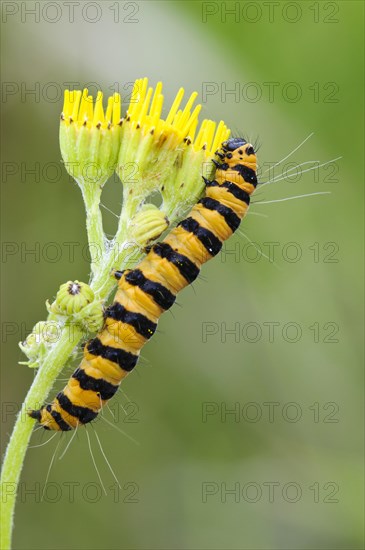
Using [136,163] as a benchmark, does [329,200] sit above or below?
above

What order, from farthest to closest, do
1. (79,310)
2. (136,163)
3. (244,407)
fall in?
(244,407)
(136,163)
(79,310)

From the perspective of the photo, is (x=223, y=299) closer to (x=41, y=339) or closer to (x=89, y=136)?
(x=89, y=136)

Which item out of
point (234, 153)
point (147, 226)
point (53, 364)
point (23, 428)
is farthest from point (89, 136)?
point (23, 428)

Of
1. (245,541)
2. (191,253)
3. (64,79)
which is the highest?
(64,79)

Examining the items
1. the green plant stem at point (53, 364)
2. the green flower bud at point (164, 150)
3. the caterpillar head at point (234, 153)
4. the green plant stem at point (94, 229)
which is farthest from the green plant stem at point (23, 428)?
the caterpillar head at point (234, 153)

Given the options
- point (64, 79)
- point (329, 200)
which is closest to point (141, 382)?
point (329, 200)

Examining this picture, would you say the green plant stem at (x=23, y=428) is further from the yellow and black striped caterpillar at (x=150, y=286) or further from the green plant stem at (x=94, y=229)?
the green plant stem at (x=94, y=229)

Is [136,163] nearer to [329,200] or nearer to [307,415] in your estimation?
[329,200]
